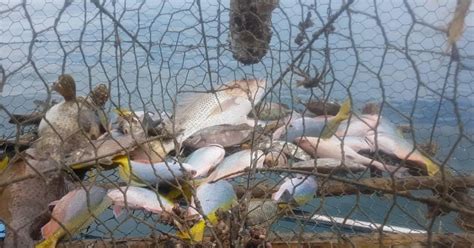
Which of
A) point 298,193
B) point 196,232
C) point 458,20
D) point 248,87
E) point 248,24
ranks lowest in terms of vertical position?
point 196,232

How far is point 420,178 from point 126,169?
1675 mm

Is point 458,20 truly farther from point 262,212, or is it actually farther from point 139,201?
point 139,201

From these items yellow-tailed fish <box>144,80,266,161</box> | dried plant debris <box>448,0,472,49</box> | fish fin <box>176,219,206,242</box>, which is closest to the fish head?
yellow-tailed fish <box>144,80,266,161</box>

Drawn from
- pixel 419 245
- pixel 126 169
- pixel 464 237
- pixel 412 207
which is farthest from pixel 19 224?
pixel 412 207

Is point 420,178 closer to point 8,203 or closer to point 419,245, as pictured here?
point 419,245

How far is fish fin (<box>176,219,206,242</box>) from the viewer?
2.23m

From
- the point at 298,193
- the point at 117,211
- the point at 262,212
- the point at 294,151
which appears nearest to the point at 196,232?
the point at 262,212

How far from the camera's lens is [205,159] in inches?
126

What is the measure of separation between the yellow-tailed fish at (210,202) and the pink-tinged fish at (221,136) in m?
0.87

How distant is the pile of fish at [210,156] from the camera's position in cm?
233

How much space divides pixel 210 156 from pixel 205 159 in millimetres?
51

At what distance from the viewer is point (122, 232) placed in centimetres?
292

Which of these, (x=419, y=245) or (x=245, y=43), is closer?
(x=419, y=245)

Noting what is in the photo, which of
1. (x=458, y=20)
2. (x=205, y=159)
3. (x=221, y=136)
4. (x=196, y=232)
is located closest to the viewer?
(x=458, y=20)
